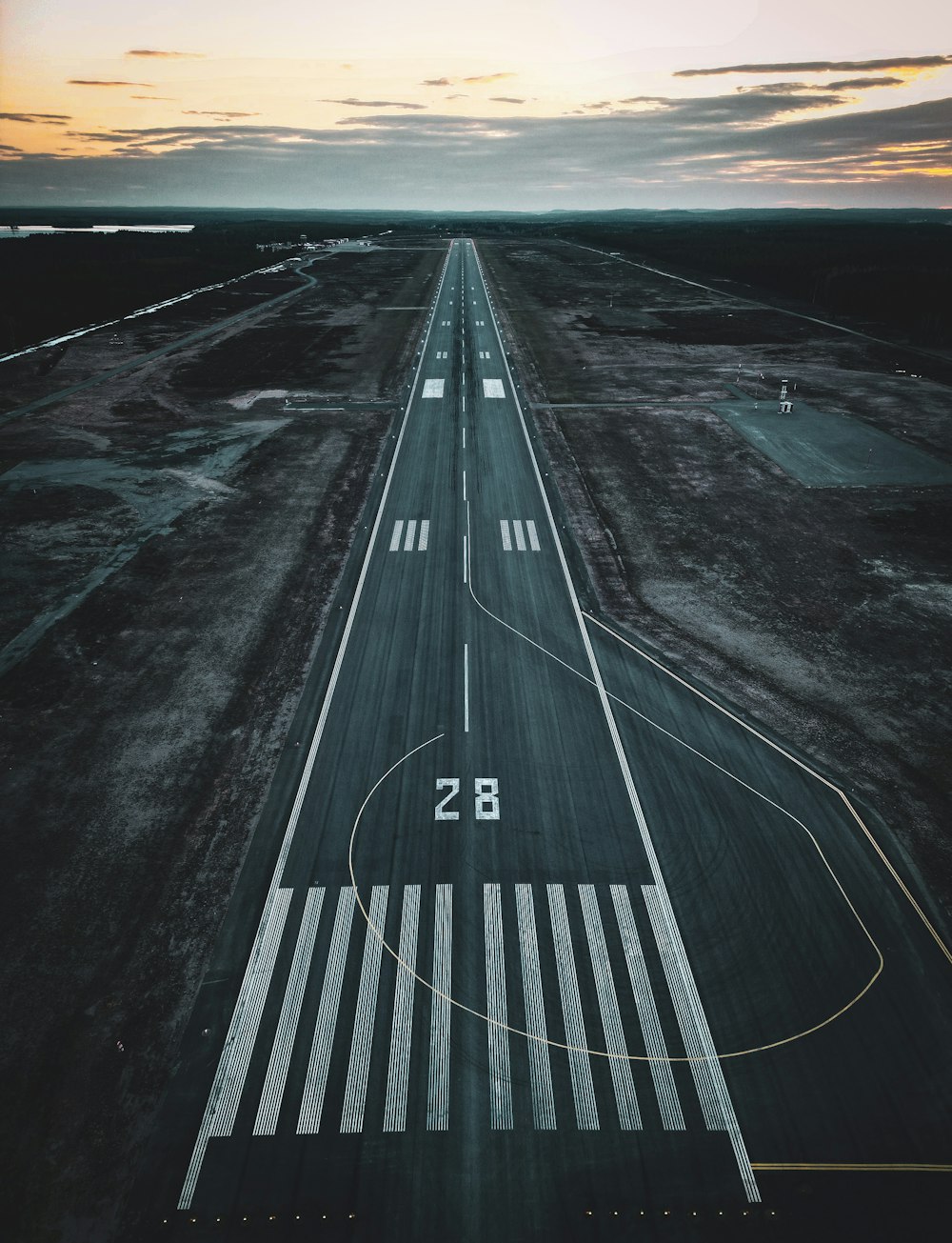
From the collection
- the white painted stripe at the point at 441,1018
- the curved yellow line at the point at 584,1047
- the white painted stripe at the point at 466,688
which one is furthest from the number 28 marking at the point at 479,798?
the white painted stripe at the point at 441,1018

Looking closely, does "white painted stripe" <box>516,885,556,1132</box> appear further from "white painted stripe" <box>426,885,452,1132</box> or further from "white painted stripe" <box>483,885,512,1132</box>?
"white painted stripe" <box>426,885,452,1132</box>

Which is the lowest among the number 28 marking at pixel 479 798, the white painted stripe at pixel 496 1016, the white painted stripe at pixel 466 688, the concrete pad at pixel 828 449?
the white painted stripe at pixel 496 1016

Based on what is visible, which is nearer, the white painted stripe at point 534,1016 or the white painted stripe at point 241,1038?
the white painted stripe at point 241,1038

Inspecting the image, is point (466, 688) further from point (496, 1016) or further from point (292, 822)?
point (496, 1016)

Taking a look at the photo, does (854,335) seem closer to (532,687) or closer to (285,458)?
(285,458)

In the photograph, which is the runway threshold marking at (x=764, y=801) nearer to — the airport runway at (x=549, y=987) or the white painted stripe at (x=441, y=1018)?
the airport runway at (x=549, y=987)

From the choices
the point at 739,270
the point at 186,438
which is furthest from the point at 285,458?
the point at 739,270

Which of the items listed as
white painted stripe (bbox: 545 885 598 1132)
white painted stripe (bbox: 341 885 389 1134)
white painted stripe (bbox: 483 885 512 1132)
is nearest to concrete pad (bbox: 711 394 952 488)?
white painted stripe (bbox: 545 885 598 1132)
